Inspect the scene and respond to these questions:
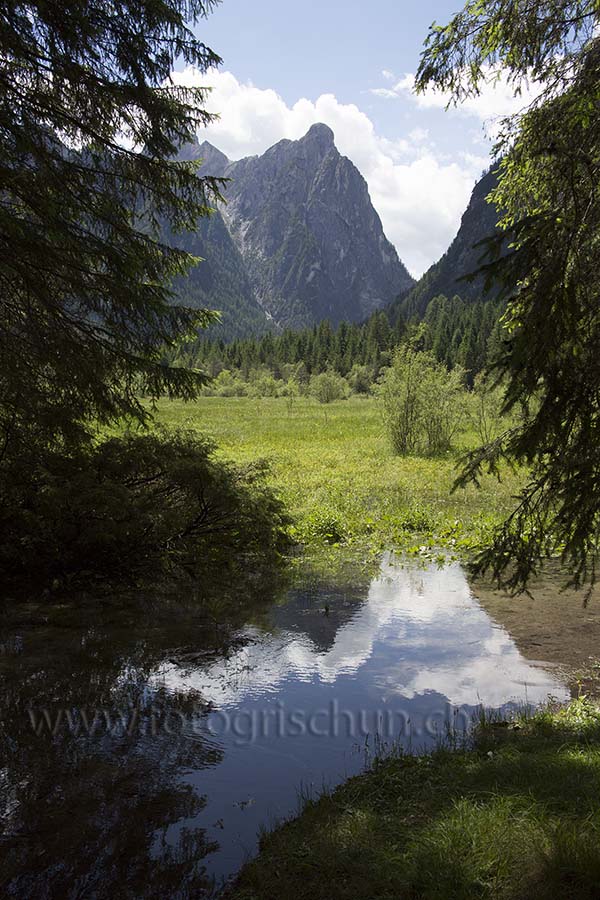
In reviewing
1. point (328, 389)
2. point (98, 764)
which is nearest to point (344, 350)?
point (328, 389)

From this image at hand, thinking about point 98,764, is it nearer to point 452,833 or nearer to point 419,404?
point 452,833

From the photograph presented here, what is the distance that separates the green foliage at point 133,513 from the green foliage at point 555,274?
463 centimetres

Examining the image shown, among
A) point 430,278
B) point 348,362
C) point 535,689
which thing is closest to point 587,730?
point 535,689

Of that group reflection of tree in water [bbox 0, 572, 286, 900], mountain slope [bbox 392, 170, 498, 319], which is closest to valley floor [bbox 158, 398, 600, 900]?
reflection of tree in water [bbox 0, 572, 286, 900]

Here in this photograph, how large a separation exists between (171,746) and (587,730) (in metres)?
3.08

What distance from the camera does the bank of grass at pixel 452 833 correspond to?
2822 mm

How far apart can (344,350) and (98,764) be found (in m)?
95.0

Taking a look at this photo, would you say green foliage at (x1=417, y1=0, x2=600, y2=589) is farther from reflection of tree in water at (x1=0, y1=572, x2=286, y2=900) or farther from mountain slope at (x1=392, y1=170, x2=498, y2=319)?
mountain slope at (x1=392, y1=170, x2=498, y2=319)

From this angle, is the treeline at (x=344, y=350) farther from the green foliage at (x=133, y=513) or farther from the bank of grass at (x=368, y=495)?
the green foliage at (x=133, y=513)

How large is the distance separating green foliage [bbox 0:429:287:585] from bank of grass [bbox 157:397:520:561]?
1.71 m

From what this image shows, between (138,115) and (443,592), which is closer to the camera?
(138,115)

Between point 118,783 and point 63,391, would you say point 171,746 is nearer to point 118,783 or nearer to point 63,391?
point 118,783

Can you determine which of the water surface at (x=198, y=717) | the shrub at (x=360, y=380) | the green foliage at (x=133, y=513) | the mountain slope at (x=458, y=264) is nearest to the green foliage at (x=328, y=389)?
the shrub at (x=360, y=380)

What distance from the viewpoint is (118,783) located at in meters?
4.09
